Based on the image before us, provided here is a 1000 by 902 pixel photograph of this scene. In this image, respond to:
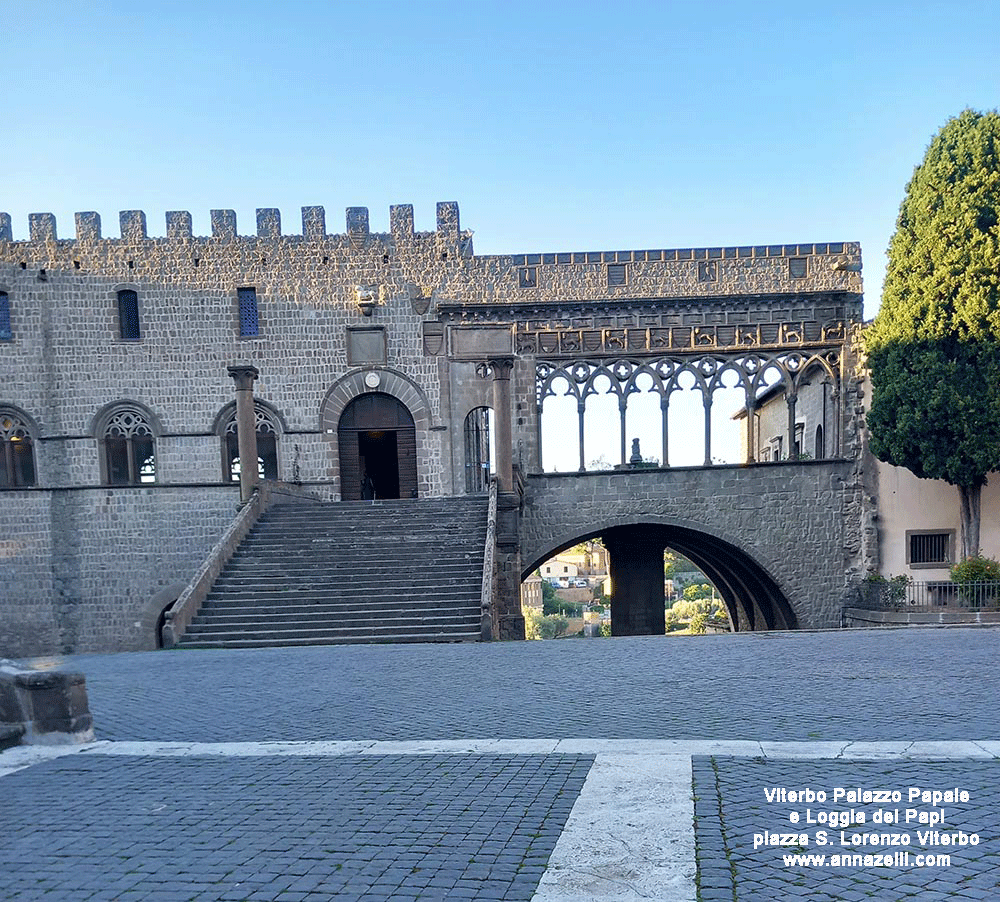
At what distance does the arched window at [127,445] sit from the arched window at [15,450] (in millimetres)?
2189

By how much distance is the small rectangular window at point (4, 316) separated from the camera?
2223 cm

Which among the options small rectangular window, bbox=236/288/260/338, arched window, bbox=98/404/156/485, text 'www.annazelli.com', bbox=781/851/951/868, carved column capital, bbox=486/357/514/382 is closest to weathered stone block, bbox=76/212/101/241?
small rectangular window, bbox=236/288/260/338

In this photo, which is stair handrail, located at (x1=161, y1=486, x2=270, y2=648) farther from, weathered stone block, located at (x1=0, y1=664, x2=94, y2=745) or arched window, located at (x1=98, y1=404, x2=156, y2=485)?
arched window, located at (x1=98, y1=404, x2=156, y2=485)

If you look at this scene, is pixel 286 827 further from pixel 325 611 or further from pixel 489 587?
pixel 325 611

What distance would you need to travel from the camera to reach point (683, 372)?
69.2 ft

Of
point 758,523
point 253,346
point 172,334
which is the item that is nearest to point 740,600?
point 758,523

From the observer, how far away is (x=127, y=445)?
73.2ft

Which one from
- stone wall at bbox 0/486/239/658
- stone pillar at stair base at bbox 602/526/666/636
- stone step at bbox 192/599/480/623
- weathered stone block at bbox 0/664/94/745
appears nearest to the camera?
weathered stone block at bbox 0/664/94/745

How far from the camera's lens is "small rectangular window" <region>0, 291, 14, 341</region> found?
22.2m

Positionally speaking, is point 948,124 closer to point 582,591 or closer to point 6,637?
point 6,637

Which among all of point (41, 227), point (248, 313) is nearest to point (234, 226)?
point (248, 313)

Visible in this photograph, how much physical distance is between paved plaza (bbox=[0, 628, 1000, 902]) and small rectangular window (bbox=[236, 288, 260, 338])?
16320mm

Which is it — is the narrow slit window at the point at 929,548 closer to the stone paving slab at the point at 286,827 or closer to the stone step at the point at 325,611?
the stone step at the point at 325,611

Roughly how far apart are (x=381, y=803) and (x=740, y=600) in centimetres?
2686
